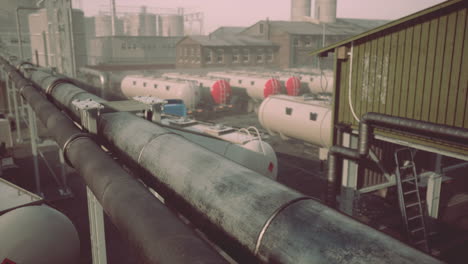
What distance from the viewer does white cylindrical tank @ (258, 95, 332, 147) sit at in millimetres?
19984

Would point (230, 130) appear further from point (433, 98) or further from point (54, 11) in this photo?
point (54, 11)

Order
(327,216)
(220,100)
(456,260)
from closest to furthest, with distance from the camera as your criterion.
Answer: (327,216)
(456,260)
(220,100)

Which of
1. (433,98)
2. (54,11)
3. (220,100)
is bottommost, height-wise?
(220,100)

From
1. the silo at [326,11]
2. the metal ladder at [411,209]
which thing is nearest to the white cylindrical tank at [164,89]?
the metal ladder at [411,209]

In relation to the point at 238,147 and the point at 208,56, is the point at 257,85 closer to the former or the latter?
the point at 208,56

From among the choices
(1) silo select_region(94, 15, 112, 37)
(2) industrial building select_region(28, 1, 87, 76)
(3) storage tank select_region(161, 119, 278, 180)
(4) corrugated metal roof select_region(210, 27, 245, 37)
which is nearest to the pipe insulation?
(3) storage tank select_region(161, 119, 278, 180)

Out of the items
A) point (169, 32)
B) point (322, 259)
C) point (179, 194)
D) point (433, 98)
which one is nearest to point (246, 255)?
point (322, 259)

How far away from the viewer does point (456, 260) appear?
36.8ft

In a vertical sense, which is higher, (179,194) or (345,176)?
(179,194)

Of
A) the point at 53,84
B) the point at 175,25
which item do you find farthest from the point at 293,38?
the point at 175,25

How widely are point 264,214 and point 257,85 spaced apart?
33.6m

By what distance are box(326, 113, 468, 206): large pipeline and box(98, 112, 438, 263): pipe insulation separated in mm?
6524

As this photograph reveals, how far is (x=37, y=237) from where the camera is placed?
26.8 feet

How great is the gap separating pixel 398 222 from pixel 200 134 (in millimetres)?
8175
